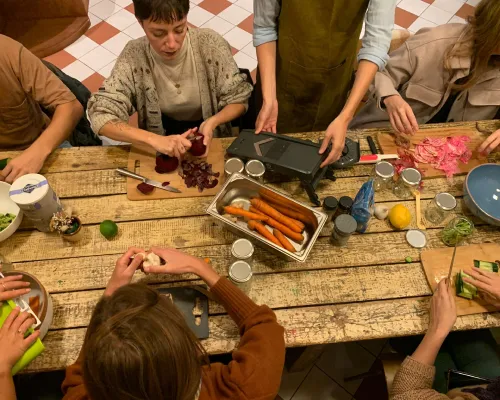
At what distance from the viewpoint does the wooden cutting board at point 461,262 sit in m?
1.36

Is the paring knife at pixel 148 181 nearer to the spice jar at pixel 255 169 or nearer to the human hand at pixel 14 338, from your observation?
the spice jar at pixel 255 169

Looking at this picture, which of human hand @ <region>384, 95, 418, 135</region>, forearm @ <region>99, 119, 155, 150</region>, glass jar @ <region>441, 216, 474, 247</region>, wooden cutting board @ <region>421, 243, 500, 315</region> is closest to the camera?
wooden cutting board @ <region>421, 243, 500, 315</region>

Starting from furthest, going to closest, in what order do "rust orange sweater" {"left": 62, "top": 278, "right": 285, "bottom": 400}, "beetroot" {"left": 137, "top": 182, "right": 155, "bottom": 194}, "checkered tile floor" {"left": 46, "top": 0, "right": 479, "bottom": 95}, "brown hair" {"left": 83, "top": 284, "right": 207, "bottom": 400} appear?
"checkered tile floor" {"left": 46, "top": 0, "right": 479, "bottom": 95} < "beetroot" {"left": 137, "top": 182, "right": 155, "bottom": 194} < "rust orange sweater" {"left": 62, "top": 278, "right": 285, "bottom": 400} < "brown hair" {"left": 83, "top": 284, "right": 207, "bottom": 400}

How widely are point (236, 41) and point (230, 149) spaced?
2.48m

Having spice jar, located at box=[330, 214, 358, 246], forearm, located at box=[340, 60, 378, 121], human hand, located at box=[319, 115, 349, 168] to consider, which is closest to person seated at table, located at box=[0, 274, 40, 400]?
spice jar, located at box=[330, 214, 358, 246]

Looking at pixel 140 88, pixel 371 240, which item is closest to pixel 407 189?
pixel 371 240

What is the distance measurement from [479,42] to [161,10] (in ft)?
4.71

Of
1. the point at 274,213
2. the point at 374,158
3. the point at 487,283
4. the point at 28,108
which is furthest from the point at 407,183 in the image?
the point at 28,108

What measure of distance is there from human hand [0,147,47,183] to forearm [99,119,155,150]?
0.29m

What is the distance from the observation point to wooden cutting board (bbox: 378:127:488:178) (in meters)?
1.69

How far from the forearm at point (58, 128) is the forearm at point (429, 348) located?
1699 millimetres

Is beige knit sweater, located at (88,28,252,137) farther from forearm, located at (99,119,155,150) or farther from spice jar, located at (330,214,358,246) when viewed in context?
spice jar, located at (330,214,358,246)

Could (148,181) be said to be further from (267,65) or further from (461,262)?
(461,262)

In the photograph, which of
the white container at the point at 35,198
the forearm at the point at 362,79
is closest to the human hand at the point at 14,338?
→ the white container at the point at 35,198
